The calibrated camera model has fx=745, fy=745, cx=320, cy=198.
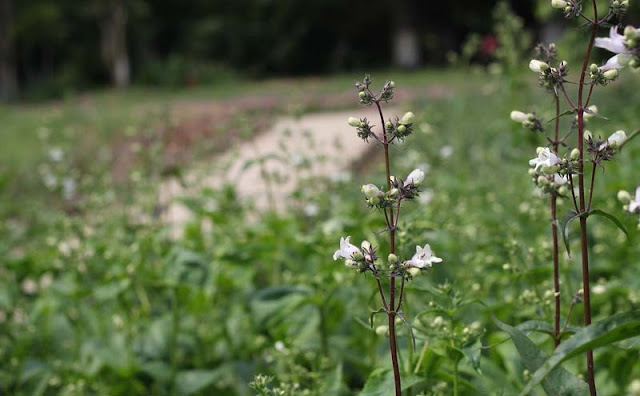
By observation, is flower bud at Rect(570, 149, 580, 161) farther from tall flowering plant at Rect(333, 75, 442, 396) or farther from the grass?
the grass

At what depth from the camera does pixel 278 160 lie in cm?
507

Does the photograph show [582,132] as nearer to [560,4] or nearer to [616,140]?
[616,140]

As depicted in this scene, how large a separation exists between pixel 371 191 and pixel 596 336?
425 mm

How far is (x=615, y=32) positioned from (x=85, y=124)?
1100cm

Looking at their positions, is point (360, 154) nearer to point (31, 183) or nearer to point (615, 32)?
point (31, 183)

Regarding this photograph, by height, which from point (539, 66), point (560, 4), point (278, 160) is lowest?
point (278, 160)

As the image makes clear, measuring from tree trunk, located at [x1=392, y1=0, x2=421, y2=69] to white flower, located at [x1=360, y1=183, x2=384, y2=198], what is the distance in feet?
81.1

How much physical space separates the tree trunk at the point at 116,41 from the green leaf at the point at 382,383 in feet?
78.9

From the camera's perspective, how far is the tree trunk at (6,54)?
22547 mm

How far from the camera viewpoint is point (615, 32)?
1.15 metres

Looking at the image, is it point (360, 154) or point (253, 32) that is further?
point (253, 32)

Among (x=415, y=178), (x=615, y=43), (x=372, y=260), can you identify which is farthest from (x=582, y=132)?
(x=372, y=260)

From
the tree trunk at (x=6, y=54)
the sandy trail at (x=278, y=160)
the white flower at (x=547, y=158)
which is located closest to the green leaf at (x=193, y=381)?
the sandy trail at (x=278, y=160)

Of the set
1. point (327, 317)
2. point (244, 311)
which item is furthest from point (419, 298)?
point (244, 311)
